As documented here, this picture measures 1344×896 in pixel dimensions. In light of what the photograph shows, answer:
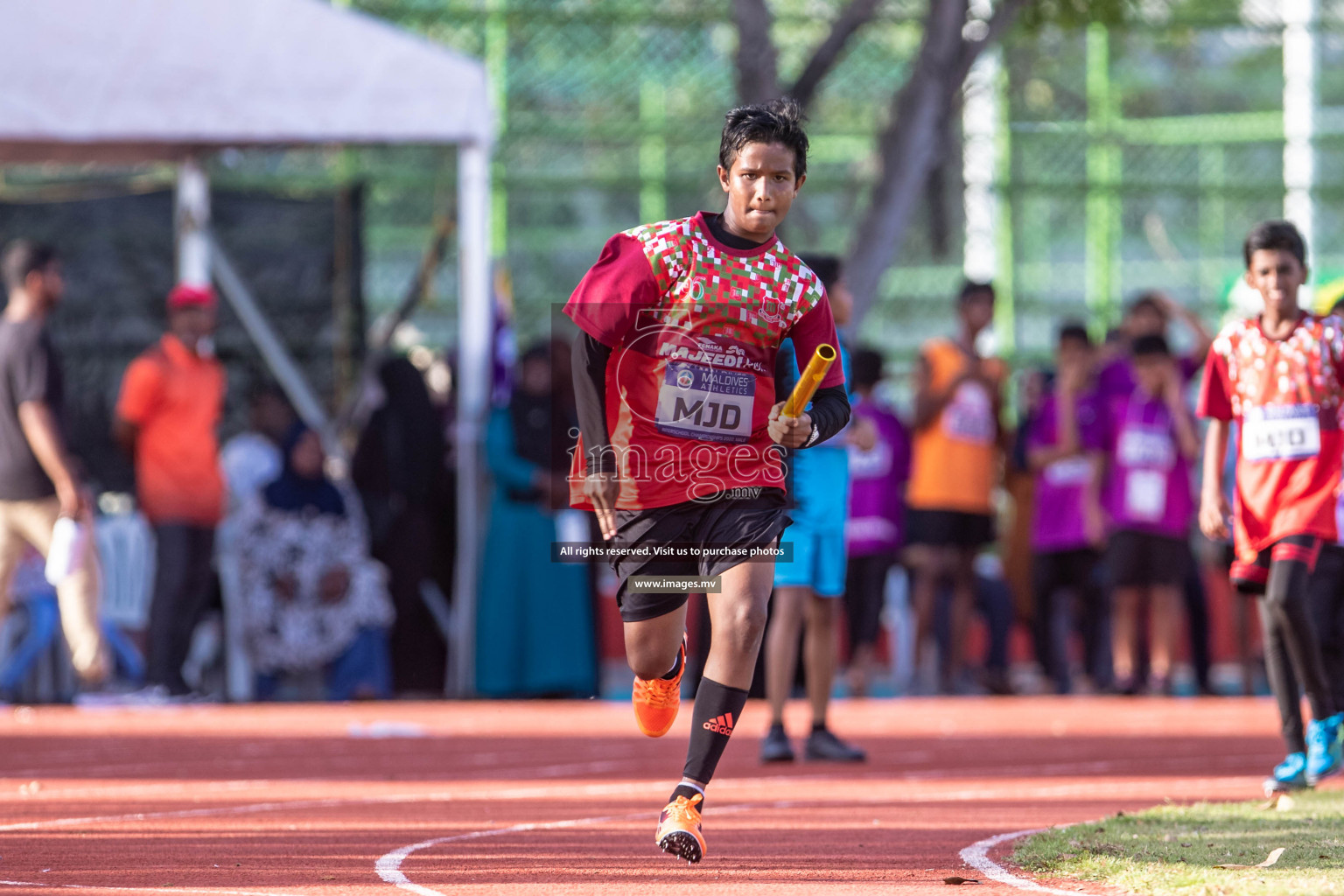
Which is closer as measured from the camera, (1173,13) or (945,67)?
(945,67)

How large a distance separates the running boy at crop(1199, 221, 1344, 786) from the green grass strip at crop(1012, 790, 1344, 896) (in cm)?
59

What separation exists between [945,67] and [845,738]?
593cm

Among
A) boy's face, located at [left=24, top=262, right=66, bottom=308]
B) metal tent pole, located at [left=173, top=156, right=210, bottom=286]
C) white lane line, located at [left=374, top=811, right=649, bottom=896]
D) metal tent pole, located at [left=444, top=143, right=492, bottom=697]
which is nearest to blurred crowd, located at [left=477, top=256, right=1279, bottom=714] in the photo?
metal tent pole, located at [left=444, top=143, right=492, bottom=697]

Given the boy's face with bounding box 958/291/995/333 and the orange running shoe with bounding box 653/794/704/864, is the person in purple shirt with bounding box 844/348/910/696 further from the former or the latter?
the orange running shoe with bounding box 653/794/704/864

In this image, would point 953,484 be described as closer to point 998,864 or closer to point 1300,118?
point 1300,118

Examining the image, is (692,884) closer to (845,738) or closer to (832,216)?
Result: (845,738)

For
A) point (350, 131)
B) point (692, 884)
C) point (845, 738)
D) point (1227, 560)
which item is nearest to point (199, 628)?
point (350, 131)

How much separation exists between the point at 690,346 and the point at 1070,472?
8335 millimetres

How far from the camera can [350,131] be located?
1288cm

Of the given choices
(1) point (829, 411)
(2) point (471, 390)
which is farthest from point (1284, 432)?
(2) point (471, 390)

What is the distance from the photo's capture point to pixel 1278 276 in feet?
25.1

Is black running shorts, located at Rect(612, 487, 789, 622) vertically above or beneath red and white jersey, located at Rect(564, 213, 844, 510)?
beneath

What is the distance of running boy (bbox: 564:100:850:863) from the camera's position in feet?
19.2

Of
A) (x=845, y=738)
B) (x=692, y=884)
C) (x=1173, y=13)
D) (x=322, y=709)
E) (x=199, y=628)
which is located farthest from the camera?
(x=1173, y=13)
